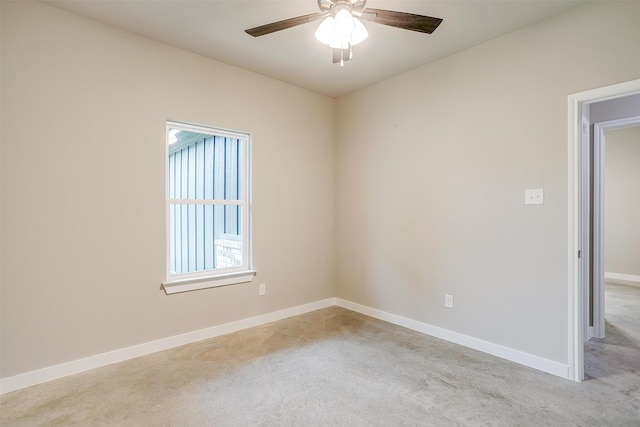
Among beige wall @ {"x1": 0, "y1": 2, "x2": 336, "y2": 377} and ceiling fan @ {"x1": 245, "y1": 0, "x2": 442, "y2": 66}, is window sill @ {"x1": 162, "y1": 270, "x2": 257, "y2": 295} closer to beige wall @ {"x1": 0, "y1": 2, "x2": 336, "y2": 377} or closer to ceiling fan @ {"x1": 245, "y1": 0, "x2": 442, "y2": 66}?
beige wall @ {"x1": 0, "y1": 2, "x2": 336, "y2": 377}

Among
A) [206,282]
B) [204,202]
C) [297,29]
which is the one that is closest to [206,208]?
[204,202]

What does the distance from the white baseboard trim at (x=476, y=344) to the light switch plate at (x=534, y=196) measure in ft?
3.87

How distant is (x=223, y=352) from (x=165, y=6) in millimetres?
2697

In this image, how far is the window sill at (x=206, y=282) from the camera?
2.92 metres

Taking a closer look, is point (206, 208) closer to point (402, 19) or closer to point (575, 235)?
point (402, 19)

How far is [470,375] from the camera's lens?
243 centimetres

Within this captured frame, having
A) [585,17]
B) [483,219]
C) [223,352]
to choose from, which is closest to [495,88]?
[585,17]

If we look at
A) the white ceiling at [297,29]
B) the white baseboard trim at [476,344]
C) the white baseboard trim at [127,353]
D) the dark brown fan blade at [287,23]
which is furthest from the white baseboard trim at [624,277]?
the dark brown fan blade at [287,23]

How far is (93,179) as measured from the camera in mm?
2523

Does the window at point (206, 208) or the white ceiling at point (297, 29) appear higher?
the white ceiling at point (297, 29)

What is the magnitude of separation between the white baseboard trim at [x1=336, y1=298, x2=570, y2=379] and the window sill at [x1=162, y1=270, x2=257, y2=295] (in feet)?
4.74

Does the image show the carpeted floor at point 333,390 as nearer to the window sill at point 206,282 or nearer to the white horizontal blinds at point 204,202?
the window sill at point 206,282

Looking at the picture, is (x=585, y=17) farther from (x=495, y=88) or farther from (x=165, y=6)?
(x=165, y=6)

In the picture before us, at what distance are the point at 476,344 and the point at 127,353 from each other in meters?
2.92
